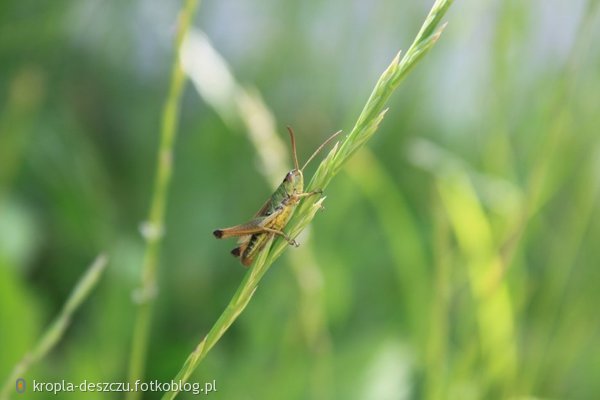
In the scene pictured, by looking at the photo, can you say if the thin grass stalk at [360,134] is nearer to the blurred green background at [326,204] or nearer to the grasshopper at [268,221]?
the grasshopper at [268,221]

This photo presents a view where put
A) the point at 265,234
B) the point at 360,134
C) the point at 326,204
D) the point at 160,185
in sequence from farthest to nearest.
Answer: the point at 326,204
the point at 265,234
the point at 160,185
the point at 360,134

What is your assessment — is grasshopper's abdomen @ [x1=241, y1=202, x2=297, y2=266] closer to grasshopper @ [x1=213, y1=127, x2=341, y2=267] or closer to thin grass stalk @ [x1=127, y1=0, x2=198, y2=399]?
grasshopper @ [x1=213, y1=127, x2=341, y2=267]

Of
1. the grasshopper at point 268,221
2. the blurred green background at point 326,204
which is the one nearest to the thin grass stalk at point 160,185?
the grasshopper at point 268,221

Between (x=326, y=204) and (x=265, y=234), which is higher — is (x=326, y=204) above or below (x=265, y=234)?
above

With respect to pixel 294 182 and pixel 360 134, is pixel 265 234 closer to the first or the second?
pixel 294 182

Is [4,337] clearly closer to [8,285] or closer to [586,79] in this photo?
[8,285]

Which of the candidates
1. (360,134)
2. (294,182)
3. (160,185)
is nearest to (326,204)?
(294,182)

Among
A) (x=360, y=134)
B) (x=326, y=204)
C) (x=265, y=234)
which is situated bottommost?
(x=360, y=134)

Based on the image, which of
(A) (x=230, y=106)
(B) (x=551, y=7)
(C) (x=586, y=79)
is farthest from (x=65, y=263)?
(B) (x=551, y=7)

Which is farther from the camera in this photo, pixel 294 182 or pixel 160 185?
pixel 294 182
